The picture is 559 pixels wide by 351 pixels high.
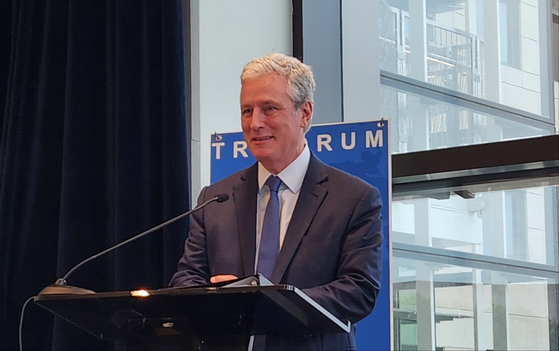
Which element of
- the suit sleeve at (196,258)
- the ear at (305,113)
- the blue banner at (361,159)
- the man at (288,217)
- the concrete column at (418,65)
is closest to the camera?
the man at (288,217)

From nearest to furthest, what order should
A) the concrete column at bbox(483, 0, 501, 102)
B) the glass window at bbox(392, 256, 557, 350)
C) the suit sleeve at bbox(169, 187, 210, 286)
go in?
1. the suit sleeve at bbox(169, 187, 210, 286)
2. the glass window at bbox(392, 256, 557, 350)
3. the concrete column at bbox(483, 0, 501, 102)

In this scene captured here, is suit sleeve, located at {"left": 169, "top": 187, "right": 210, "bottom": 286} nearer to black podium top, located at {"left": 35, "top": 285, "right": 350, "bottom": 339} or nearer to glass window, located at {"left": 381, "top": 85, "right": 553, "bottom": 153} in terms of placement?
black podium top, located at {"left": 35, "top": 285, "right": 350, "bottom": 339}

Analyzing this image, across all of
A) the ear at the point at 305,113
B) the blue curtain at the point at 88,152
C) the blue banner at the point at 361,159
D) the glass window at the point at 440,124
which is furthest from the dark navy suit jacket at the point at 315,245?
the glass window at the point at 440,124

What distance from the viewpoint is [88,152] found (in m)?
3.15

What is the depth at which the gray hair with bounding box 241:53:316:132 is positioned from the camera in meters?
2.04

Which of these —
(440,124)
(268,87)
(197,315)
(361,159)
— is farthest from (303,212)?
(440,124)

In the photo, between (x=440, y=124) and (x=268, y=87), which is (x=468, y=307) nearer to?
(x=440, y=124)

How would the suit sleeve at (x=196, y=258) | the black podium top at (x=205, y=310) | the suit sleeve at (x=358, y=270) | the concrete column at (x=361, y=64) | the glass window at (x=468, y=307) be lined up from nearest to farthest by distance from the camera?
the black podium top at (x=205, y=310) < the suit sleeve at (x=358, y=270) < the suit sleeve at (x=196, y=258) < the glass window at (x=468, y=307) < the concrete column at (x=361, y=64)

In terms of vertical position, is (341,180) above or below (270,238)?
above

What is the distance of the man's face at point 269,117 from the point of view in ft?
6.68

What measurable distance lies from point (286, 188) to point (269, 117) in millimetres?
182

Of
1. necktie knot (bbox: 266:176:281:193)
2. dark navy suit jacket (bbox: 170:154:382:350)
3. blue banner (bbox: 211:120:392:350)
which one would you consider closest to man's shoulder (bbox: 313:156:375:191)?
dark navy suit jacket (bbox: 170:154:382:350)

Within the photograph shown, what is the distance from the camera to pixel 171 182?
2.88 m

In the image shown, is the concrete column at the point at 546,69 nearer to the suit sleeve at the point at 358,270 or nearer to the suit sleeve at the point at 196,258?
the suit sleeve at the point at 358,270
